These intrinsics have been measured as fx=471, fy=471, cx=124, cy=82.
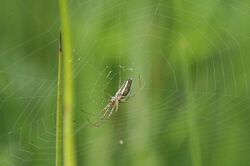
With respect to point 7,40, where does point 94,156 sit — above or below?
below

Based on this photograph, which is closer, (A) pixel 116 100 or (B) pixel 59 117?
(B) pixel 59 117

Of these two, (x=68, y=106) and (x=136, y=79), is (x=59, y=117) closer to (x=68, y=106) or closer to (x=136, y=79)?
(x=68, y=106)

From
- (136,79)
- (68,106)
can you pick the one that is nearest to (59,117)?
(68,106)

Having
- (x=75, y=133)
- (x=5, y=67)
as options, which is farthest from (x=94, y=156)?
(x=5, y=67)

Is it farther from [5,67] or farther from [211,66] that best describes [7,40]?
[211,66]
